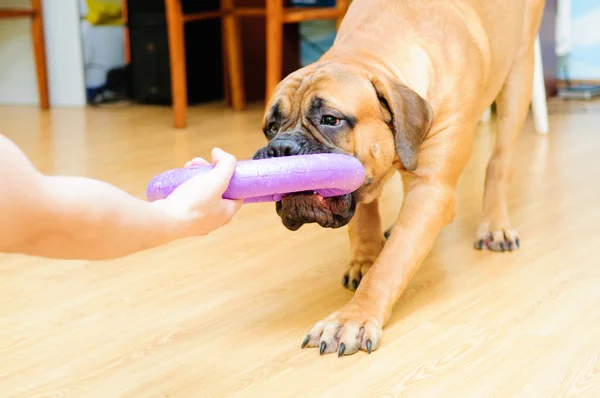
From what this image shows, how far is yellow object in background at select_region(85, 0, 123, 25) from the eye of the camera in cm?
615

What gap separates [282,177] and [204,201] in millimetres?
330

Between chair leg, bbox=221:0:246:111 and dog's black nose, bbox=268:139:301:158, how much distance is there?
3.89 metres

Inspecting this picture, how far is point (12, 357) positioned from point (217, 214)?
2.24ft

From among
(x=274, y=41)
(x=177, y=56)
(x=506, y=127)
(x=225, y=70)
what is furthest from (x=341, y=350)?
(x=225, y=70)

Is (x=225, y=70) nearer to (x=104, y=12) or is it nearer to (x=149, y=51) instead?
(x=149, y=51)

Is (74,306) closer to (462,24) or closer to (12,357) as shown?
(12,357)

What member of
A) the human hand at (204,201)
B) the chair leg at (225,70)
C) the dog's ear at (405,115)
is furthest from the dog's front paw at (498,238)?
the chair leg at (225,70)

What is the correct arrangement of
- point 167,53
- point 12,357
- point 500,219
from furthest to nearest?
point 167,53 → point 500,219 → point 12,357

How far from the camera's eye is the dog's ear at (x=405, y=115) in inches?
75.4

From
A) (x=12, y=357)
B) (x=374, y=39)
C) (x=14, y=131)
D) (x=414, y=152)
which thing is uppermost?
(x=374, y=39)

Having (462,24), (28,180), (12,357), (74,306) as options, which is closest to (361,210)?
(462,24)

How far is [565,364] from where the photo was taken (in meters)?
1.62

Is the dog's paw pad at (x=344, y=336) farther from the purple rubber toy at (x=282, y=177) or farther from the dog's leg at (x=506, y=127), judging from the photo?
the dog's leg at (x=506, y=127)

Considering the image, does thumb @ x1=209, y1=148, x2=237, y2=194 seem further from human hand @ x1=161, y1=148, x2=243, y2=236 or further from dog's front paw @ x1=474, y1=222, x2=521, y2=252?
dog's front paw @ x1=474, y1=222, x2=521, y2=252
